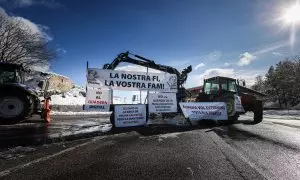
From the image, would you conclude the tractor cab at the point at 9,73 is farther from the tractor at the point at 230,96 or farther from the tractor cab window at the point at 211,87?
the tractor cab window at the point at 211,87

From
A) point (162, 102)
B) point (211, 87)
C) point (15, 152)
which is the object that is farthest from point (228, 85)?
point (15, 152)

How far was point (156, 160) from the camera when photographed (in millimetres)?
4793

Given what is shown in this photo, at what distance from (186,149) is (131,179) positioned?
252 centimetres

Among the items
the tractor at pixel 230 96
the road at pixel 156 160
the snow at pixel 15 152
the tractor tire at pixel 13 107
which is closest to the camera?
the road at pixel 156 160

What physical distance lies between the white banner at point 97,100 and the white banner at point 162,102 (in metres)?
2.06

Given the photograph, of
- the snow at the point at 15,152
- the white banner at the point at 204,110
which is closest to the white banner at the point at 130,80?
the white banner at the point at 204,110

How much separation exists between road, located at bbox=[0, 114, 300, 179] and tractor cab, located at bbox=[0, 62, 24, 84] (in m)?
6.15

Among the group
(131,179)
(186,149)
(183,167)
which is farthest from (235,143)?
(131,179)

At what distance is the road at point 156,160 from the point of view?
384cm

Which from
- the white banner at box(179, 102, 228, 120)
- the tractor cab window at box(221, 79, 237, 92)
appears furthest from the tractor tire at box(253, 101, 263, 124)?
the white banner at box(179, 102, 228, 120)

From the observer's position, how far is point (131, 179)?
142 inches

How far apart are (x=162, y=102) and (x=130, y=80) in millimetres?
1847

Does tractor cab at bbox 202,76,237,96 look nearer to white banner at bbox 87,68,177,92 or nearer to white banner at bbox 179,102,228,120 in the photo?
white banner at bbox 179,102,228,120

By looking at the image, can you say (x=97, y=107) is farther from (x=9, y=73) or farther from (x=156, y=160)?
(x=156, y=160)
